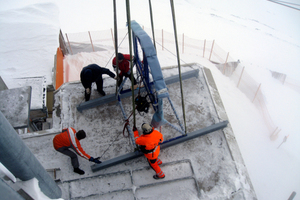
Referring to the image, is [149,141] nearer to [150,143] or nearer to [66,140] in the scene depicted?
[150,143]

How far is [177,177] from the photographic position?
13.5 feet

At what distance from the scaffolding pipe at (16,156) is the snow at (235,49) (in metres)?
1.86

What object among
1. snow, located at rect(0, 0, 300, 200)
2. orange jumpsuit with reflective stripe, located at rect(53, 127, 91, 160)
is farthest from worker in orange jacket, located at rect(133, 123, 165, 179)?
orange jumpsuit with reflective stripe, located at rect(53, 127, 91, 160)

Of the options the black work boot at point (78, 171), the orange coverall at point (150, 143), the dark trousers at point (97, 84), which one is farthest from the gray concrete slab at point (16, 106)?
the orange coverall at point (150, 143)

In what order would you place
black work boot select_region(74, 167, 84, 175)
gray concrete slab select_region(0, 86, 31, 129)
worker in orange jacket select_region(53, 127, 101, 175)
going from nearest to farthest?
worker in orange jacket select_region(53, 127, 101, 175), black work boot select_region(74, 167, 84, 175), gray concrete slab select_region(0, 86, 31, 129)

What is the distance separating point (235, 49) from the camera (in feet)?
47.0

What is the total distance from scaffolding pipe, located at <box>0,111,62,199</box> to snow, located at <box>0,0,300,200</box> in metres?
1.86

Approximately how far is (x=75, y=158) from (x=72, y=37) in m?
10.2

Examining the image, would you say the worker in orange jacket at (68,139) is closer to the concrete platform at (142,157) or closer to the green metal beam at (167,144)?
the green metal beam at (167,144)

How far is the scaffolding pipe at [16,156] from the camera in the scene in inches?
75.9

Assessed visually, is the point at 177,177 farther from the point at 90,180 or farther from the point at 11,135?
the point at 11,135

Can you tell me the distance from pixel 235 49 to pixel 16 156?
1492cm

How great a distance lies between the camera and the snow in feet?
26.5

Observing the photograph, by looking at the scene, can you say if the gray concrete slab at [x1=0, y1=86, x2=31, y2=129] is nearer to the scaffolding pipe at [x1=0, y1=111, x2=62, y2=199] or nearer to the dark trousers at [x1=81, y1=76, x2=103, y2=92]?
the dark trousers at [x1=81, y1=76, x2=103, y2=92]
